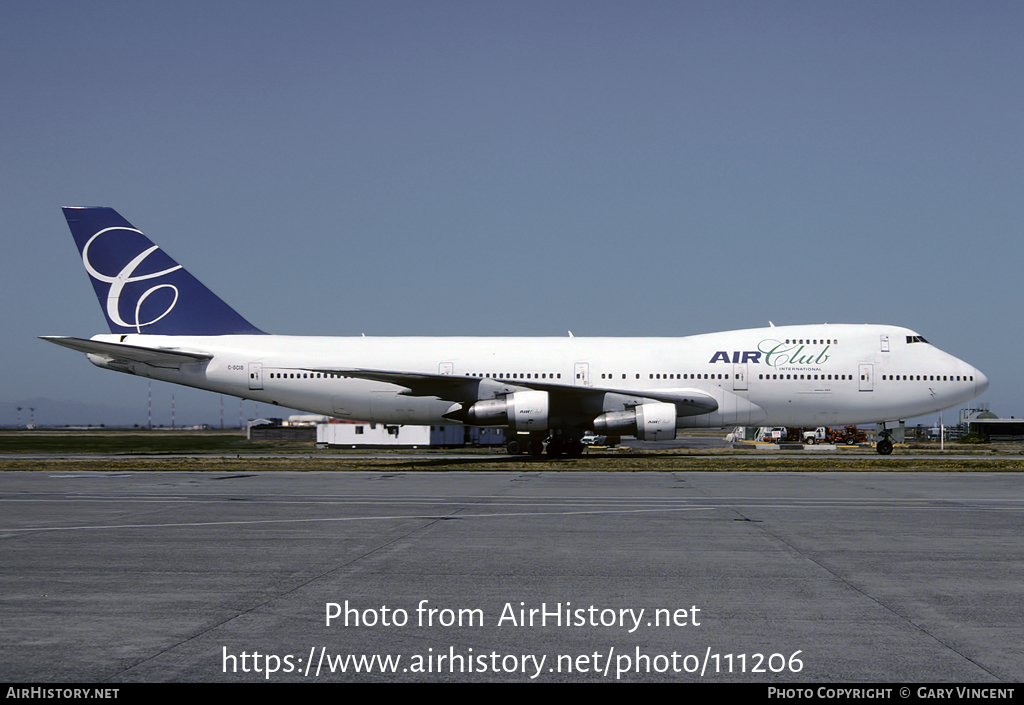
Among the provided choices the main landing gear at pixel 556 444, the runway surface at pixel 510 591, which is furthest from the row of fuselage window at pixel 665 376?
the runway surface at pixel 510 591

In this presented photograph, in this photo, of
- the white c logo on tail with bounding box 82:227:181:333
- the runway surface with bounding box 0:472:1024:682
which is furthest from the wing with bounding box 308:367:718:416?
the runway surface with bounding box 0:472:1024:682

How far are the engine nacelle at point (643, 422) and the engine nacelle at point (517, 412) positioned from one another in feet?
7.21

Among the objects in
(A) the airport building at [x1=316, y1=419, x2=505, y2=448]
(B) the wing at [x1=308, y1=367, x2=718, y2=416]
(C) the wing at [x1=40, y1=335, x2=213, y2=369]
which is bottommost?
(A) the airport building at [x1=316, y1=419, x2=505, y2=448]

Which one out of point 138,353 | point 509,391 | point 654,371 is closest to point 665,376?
point 654,371

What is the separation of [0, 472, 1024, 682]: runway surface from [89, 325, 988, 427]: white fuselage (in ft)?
55.3

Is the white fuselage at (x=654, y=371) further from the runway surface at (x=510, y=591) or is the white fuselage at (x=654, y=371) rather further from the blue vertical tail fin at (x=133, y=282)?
the runway surface at (x=510, y=591)

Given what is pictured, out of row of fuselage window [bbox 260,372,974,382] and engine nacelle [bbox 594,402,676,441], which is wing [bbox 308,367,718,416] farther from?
engine nacelle [bbox 594,402,676,441]

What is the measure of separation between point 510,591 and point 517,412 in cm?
2150

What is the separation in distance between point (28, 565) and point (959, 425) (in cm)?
9477

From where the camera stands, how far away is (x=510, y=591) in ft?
23.3

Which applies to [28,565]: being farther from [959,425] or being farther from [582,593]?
[959,425]

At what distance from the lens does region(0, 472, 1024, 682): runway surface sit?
5031 millimetres

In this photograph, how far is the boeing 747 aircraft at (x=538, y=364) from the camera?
103ft
